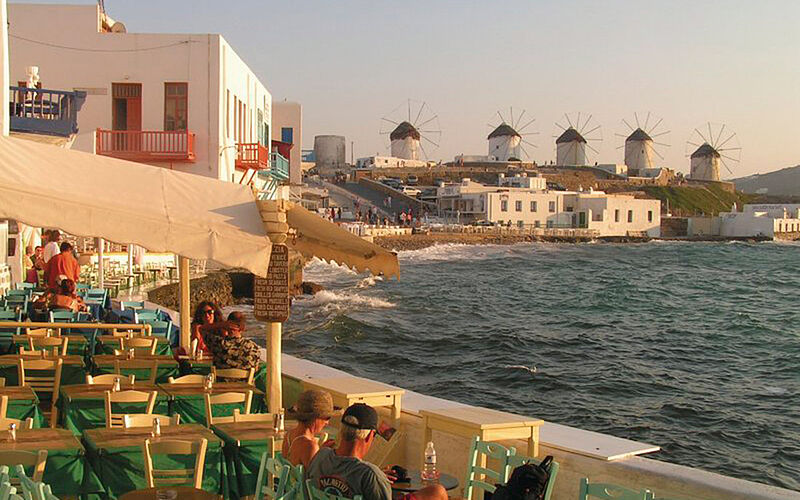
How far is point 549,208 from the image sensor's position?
10544 cm

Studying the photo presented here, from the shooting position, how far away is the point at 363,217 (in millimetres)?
107625

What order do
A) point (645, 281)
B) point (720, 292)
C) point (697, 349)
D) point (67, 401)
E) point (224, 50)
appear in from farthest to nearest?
point (645, 281)
point (720, 292)
point (224, 50)
point (697, 349)
point (67, 401)

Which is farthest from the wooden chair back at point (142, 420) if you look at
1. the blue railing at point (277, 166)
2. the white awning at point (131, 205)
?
the blue railing at point (277, 166)

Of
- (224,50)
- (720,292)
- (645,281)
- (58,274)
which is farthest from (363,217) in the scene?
(58,274)

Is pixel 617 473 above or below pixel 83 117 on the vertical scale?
below

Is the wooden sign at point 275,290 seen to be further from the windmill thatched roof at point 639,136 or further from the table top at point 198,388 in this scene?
A: the windmill thatched roof at point 639,136

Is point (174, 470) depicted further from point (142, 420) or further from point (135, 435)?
point (142, 420)

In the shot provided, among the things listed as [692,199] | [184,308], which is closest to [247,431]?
[184,308]

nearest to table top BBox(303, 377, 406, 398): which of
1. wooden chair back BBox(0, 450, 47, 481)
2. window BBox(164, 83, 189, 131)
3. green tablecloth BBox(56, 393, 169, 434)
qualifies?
green tablecloth BBox(56, 393, 169, 434)

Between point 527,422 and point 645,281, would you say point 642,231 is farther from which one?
point 527,422

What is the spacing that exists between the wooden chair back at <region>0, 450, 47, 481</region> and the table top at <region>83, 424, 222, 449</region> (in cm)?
60

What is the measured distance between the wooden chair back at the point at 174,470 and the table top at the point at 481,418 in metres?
1.71

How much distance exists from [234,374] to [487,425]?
3.01 metres

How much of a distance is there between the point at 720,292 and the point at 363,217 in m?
60.0
